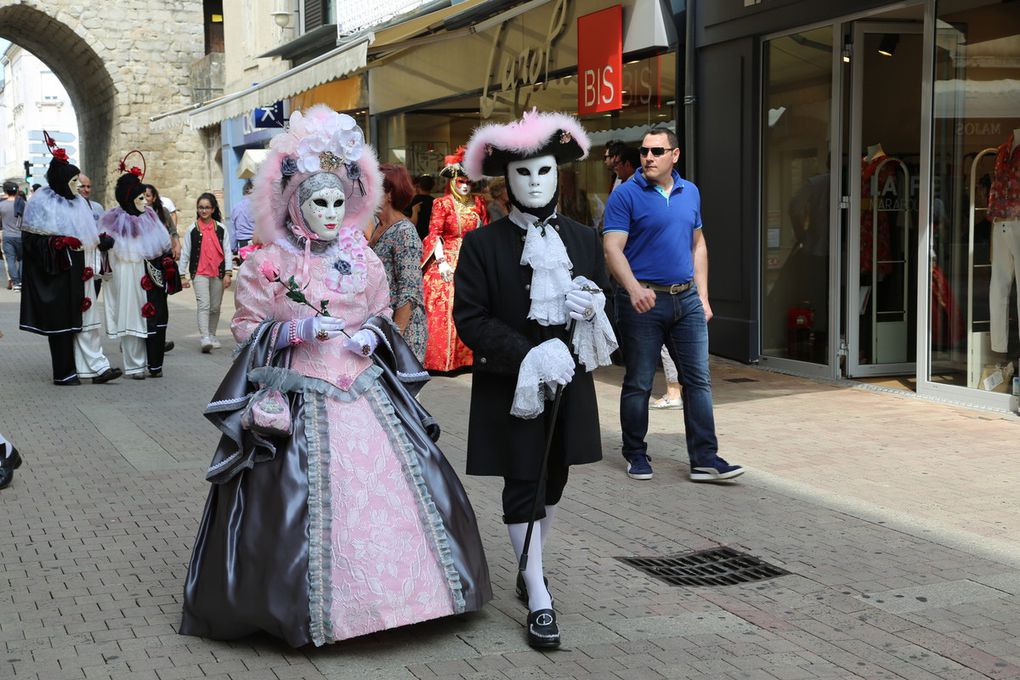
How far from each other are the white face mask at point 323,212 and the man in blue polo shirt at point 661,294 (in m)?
2.30

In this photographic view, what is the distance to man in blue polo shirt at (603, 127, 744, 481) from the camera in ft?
21.0

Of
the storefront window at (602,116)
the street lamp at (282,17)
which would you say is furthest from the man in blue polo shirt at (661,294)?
the street lamp at (282,17)

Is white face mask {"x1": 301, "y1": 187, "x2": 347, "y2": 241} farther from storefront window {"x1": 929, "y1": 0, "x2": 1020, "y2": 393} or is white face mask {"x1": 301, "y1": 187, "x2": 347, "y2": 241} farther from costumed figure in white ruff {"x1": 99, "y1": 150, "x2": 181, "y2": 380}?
costumed figure in white ruff {"x1": 99, "y1": 150, "x2": 181, "y2": 380}

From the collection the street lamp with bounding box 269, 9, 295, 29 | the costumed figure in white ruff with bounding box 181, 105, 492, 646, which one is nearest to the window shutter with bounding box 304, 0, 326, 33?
the street lamp with bounding box 269, 9, 295, 29

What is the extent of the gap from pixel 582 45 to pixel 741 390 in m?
4.19

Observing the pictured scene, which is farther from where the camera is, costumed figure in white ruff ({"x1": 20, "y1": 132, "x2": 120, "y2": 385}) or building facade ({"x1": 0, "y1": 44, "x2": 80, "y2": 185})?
building facade ({"x1": 0, "y1": 44, "x2": 80, "y2": 185})

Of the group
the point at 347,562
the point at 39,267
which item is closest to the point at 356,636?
the point at 347,562

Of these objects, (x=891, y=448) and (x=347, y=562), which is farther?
(x=891, y=448)

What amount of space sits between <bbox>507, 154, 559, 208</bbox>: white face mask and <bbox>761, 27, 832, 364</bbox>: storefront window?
628 cm

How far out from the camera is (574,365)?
159 inches

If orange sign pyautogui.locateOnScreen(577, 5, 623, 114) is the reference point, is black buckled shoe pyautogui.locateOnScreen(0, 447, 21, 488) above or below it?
below

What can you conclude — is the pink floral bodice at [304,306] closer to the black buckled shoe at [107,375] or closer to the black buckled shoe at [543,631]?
the black buckled shoe at [543,631]

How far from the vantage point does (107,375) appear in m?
10.9

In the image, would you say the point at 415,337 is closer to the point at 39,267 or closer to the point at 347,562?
the point at 347,562
